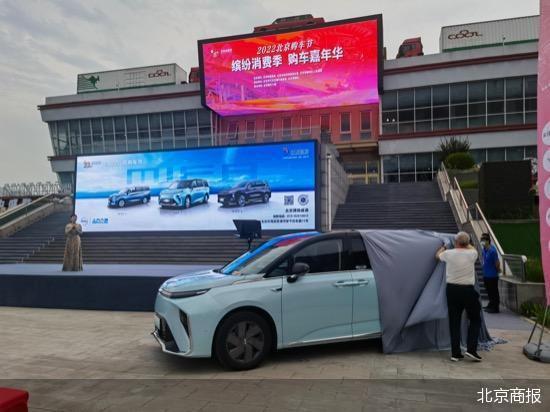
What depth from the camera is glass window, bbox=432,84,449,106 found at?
37719 millimetres

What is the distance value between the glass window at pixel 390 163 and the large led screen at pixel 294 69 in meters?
4.87

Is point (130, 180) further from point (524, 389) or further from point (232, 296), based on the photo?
point (524, 389)

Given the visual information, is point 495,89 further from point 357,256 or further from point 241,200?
Result: point 357,256

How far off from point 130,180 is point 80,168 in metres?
3.48

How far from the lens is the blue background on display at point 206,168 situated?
23312mm

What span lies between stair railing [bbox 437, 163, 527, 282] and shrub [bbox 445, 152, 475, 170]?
38.0 inches

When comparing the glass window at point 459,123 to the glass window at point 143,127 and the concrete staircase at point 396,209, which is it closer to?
the concrete staircase at point 396,209

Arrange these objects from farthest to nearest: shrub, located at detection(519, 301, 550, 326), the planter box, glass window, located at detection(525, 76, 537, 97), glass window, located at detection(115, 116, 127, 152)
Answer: glass window, located at detection(115, 116, 127, 152) → glass window, located at detection(525, 76, 537, 97) → the planter box → shrub, located at detection(519, 301, 550, 326)

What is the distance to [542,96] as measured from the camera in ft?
20.0

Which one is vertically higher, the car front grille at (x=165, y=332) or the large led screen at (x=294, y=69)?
the large led screen at (x=294, y=69)

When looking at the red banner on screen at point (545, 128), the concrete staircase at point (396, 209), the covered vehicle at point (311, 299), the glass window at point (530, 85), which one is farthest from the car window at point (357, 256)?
the glass window at point (530, 85)

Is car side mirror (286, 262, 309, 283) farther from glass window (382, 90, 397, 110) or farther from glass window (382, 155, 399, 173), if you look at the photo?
glass window (382, 90, 397, 110)

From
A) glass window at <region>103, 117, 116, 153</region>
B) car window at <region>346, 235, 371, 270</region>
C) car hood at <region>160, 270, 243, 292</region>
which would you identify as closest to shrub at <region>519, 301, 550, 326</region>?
car window at <region>346, 235, 371, 270</region>

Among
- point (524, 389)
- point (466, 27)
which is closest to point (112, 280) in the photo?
point (524, 389)
